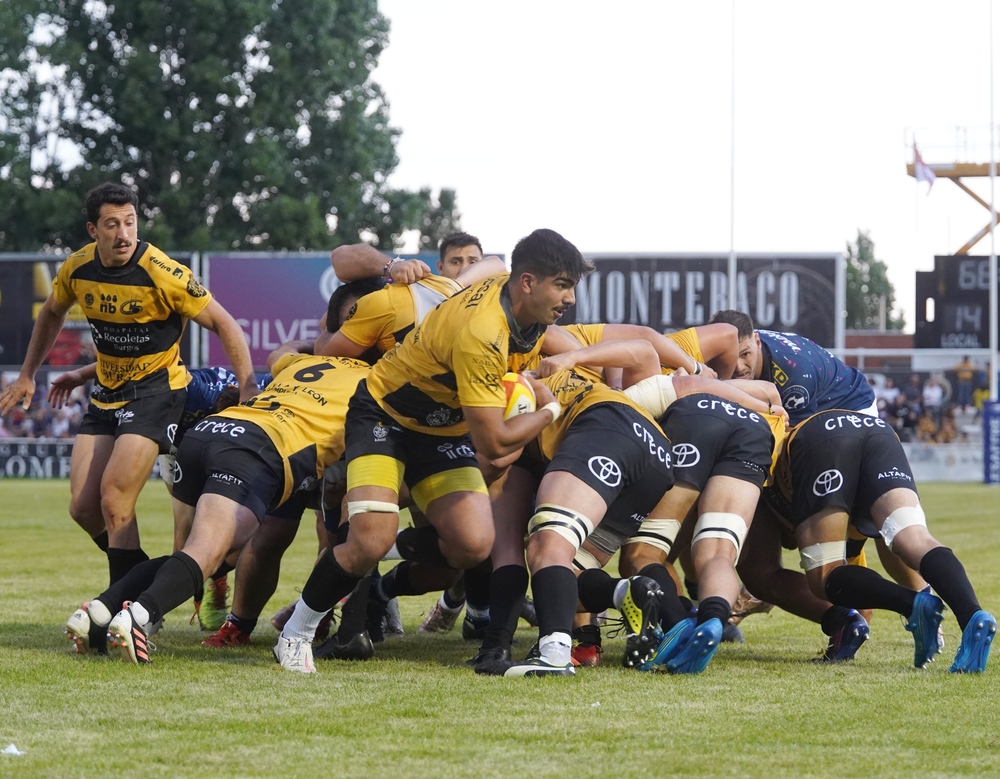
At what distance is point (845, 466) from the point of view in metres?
5.97

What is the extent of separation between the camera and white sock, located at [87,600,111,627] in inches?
222

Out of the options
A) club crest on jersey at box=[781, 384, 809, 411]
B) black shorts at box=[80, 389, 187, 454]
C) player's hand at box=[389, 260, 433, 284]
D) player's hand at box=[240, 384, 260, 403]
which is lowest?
black shorts at box=[80, 389, 187, 454]

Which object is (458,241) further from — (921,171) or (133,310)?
(921,171)

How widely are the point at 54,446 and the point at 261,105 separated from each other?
42.4 ft

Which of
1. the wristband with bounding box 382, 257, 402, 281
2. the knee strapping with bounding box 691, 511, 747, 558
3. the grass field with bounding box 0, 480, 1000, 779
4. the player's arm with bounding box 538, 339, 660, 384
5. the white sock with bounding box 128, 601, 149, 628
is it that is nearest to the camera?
the grass field with bounding box 0, 480, 1000, 779

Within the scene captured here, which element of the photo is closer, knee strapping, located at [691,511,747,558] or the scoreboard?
knee strapping, located at [691,511,747,558]

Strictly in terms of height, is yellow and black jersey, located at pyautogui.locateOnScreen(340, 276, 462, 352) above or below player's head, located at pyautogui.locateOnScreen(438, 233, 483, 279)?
below

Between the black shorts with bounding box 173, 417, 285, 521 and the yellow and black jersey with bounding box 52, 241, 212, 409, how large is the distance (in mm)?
1073

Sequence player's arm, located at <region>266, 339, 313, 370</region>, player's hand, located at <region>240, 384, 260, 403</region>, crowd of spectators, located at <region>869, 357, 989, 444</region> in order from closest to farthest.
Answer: player's hand, located at <region>240, 384, 260, 403</region> < player's arm, located at <region>266, 339, 313, 370</region> < crowd of spectators, located at <region>869, 357, 989, 444</region>

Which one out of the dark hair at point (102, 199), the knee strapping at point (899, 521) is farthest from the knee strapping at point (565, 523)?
the dark hair at point (102, 199)

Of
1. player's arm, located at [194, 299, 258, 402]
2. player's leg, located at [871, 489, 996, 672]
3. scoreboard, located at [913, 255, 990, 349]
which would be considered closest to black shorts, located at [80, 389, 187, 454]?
player's arm, located at [194, 299, 258, 402]

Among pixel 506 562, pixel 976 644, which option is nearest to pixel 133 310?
pixel 506 562

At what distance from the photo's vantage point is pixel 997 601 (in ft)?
→ 27.1

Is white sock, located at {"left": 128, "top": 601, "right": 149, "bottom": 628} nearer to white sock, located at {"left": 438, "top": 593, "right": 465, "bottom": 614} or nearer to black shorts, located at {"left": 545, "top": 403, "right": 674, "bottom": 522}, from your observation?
black shorts, located at {"left": 545, "top": 403, "right": 674, "bottom": 522}
